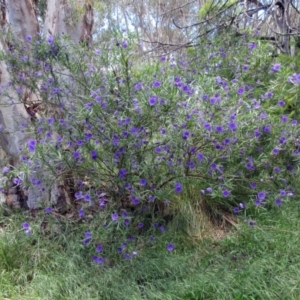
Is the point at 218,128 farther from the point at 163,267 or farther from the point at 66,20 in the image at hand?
the point at 66,20

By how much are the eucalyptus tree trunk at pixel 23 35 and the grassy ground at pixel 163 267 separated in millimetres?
397

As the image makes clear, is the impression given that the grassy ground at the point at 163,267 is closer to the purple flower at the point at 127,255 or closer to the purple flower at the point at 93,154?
the purple flower at the point at 127,255

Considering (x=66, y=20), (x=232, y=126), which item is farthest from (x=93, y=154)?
(x=66, y=20)

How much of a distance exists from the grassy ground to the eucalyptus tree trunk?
15.6 inches

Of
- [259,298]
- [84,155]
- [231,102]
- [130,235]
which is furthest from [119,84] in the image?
[259,298]

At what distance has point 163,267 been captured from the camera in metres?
2.80

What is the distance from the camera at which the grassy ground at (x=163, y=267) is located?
8.00ft

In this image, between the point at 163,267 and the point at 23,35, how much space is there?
2643mm

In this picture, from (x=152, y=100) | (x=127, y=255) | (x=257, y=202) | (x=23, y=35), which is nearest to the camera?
(x=152, y=100)

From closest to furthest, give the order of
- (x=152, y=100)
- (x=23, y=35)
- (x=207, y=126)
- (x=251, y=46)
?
(x=152, y=100) → (x=207, y=126) → (x=23, y=35) → (x=251, y=46)

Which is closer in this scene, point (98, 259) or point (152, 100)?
point (152, 100)

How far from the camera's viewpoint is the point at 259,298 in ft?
7.61

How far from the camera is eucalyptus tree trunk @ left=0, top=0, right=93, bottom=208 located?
3652mm

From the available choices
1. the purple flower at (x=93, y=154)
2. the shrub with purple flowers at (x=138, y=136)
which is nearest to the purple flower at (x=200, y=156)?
the shrub with purple flowers at (x=138, y=136)
